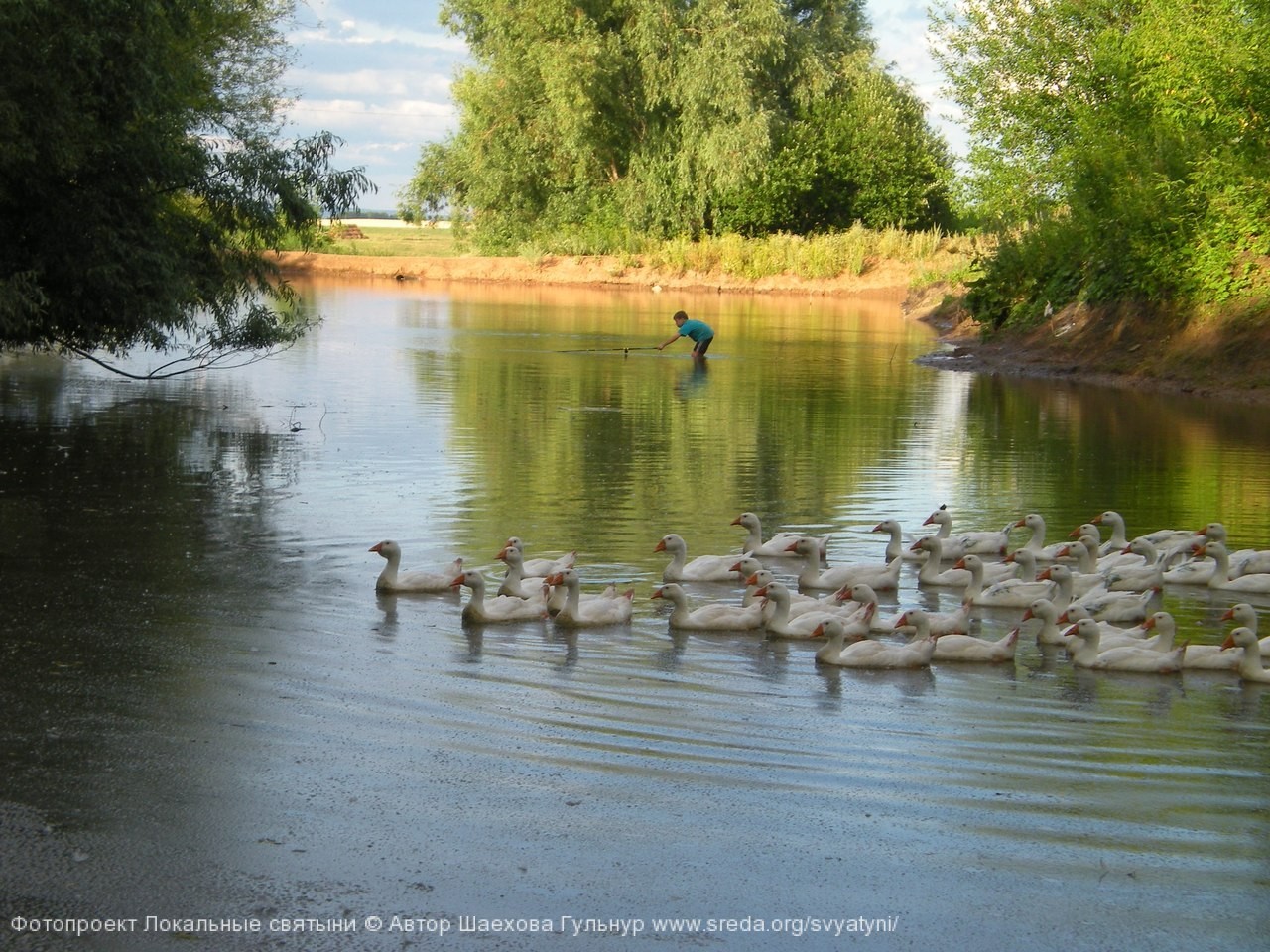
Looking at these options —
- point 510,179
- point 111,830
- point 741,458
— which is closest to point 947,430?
point 741,458

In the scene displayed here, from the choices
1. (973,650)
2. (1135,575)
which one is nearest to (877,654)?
(973,650)

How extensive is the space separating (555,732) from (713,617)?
115 inches

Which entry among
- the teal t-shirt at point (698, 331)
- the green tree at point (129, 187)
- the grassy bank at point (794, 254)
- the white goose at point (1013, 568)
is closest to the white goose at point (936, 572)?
the white goose at point (1013, 568)

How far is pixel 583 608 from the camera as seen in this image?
37.6 feet

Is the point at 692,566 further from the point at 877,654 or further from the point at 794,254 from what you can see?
the point at 794,254

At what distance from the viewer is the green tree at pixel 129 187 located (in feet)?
53.4

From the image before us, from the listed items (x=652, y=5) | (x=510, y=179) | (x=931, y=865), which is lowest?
(x=931, y=865)

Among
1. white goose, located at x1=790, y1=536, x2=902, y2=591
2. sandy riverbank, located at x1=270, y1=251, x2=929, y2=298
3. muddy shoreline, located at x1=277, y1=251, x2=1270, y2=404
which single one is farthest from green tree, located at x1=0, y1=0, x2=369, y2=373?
sandy riverbank, located at x1=270, y1=251, x2=929, y2=298

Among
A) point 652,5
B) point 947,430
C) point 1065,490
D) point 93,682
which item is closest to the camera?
point 93,682

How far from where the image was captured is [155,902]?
6.41 metres

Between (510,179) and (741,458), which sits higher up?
(510,179)

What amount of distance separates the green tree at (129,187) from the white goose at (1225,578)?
11282 mm

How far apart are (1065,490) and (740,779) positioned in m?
10.8

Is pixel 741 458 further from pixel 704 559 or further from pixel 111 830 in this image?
pixel 111 830
